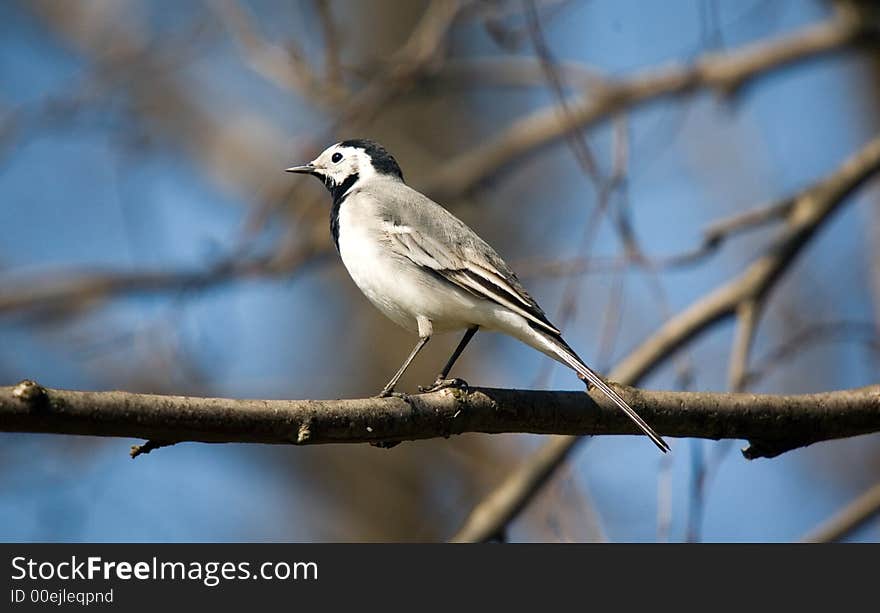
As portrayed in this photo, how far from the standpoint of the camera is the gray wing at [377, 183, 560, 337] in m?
4.39

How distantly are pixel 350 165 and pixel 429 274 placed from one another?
4.51 ft

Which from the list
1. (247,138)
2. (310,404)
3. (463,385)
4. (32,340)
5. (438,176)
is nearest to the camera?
(310,404)

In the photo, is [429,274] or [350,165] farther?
[350,165]

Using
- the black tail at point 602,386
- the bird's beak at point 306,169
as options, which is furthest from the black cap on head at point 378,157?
the black tail at point 602,386

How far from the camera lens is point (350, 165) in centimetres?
576

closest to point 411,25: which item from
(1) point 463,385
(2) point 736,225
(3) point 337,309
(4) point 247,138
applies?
(4) point 247,138

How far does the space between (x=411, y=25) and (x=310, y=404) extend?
364 inches

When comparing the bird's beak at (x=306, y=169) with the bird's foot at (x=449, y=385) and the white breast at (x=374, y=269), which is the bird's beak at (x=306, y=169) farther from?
the bird's foot at (x=449, y=385)

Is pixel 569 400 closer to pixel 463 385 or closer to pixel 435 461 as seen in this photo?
pixel 463 385

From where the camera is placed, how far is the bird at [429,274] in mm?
4332

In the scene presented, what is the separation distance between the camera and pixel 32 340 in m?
9.41

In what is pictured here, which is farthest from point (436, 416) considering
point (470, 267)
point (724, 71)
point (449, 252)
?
point (724, 71)

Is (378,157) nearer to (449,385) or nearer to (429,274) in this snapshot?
(429,274)

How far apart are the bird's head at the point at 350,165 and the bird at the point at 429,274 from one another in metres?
0.41
